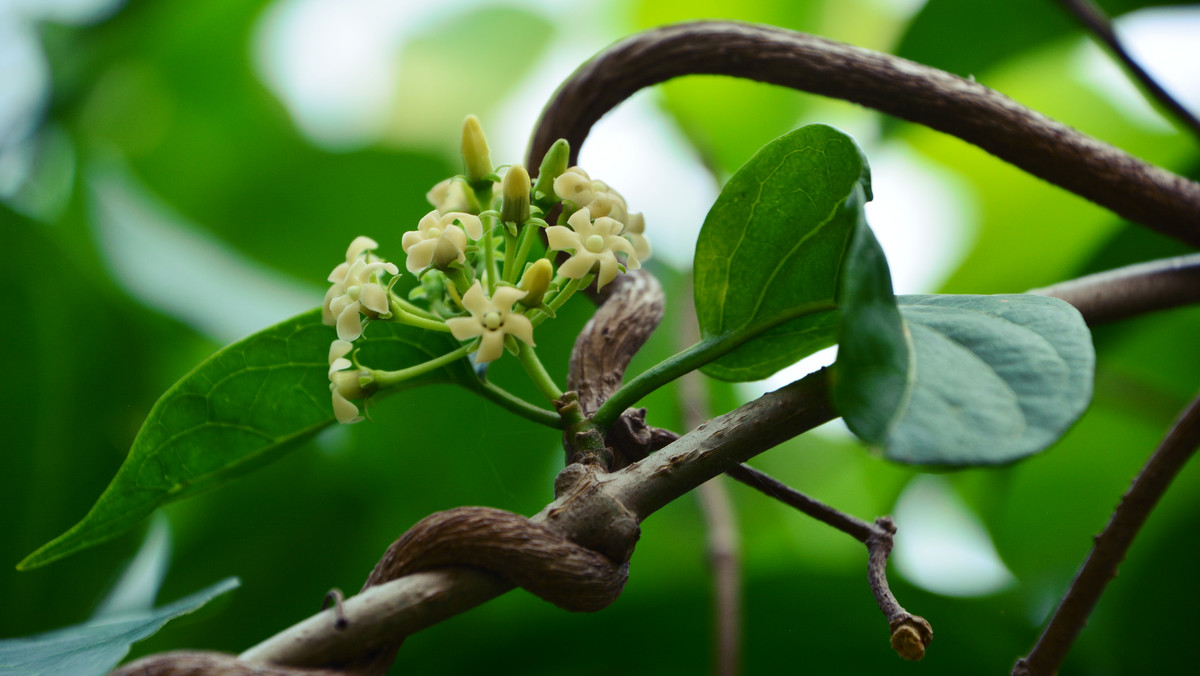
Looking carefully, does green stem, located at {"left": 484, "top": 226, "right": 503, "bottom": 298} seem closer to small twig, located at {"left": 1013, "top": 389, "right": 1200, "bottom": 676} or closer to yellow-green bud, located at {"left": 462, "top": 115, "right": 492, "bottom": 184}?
yellow-green bud, located at {"left": 462, "top": 115, "right": 492, "bottom": 184}

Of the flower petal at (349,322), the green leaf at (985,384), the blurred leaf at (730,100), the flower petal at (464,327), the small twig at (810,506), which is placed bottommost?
the small twig at (810,506)

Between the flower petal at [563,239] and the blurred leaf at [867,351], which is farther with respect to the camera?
the flower petal at [563,239]

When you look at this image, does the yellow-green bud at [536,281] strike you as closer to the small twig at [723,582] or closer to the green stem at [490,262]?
the green stem at [490,262]

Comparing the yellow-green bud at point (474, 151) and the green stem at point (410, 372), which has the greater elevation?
the yellow-green bud at point (474, 151)

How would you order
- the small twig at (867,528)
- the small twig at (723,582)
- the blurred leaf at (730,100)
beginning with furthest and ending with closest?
the blurred leaf at (730,100)
the small twig at (723,582)
the small twig at (867,528)

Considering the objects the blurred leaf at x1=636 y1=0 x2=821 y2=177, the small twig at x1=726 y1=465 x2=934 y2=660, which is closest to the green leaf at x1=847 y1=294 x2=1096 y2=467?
the small twig at x1=726 y1=465 x2=934 y2=660

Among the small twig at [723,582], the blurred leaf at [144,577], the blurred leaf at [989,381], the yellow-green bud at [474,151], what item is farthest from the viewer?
the blurred leaf at [144,577]

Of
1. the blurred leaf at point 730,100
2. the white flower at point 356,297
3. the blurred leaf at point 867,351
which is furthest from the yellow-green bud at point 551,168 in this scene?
the blurred leaf at point 730,100

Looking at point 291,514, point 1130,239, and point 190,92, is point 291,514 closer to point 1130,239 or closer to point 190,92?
point 190,92
